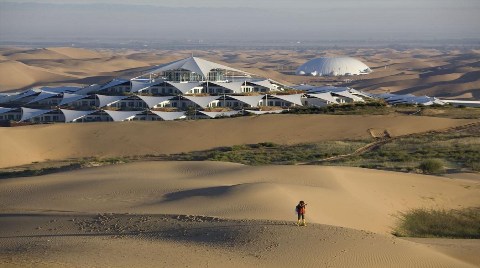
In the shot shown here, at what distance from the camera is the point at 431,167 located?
2881cm

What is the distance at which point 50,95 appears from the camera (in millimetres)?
58375

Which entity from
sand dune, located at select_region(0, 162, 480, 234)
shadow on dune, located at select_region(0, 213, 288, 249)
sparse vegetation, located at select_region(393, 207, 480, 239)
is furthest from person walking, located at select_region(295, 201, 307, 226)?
sparse vegetation, located at select_region(393, 207, 480, 239)

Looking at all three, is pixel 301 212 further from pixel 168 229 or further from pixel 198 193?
pixel 198 193

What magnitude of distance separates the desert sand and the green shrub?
1950 mm

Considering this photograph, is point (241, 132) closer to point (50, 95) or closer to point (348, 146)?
point (348, 146)

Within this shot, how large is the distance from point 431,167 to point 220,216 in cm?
1258

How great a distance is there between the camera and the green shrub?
1134 inches

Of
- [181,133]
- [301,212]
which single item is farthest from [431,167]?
[181,133]

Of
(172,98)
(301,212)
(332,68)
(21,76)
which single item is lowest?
(332,68)

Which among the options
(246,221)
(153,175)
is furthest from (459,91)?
(246,221)

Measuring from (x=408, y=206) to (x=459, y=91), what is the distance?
255 feet

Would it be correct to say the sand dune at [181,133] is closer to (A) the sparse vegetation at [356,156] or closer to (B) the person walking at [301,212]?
(A) the sparse vegetation at [356,156]

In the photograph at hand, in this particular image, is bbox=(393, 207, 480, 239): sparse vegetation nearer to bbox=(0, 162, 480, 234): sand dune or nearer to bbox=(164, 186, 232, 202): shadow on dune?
bbox=(0, 162, 480, 234): sand dune

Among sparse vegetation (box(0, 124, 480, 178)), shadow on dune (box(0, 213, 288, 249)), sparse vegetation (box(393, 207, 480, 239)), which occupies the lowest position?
sparse vegetation (box(0, 124, 480, 178))
